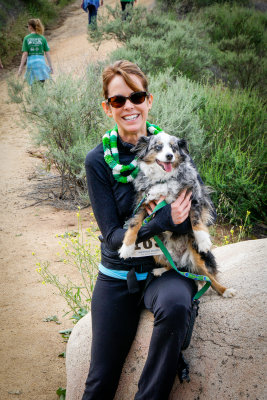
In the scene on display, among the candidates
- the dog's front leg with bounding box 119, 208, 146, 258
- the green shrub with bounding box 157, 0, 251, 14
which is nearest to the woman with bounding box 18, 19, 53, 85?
the dog's front leg with bounding box 119, 208, 146, 258

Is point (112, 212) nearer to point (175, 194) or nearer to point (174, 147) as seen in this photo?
point (175, 194)

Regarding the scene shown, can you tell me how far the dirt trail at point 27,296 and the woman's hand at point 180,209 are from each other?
1.79 m

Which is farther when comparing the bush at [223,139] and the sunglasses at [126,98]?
the bush at [223,139]

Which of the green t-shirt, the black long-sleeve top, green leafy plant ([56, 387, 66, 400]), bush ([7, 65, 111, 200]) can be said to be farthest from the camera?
the green t-shirt

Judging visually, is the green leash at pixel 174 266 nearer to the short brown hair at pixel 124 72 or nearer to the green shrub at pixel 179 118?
the short brown hair at pixel 124 72

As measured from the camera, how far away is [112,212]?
239 cm

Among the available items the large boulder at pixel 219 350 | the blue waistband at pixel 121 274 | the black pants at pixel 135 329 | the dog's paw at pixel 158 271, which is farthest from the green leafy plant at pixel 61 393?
the dog's paw at pixel 158 271

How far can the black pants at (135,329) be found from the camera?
187 centimetres

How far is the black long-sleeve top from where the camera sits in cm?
230

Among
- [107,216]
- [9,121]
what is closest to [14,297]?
[107,216]

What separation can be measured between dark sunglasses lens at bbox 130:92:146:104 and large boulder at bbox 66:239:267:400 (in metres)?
1.48

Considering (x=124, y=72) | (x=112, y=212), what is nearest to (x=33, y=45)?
(x=124, y=72)

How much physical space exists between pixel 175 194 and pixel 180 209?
25 cm

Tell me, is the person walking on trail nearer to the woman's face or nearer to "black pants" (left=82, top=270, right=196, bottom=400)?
the woman's face
